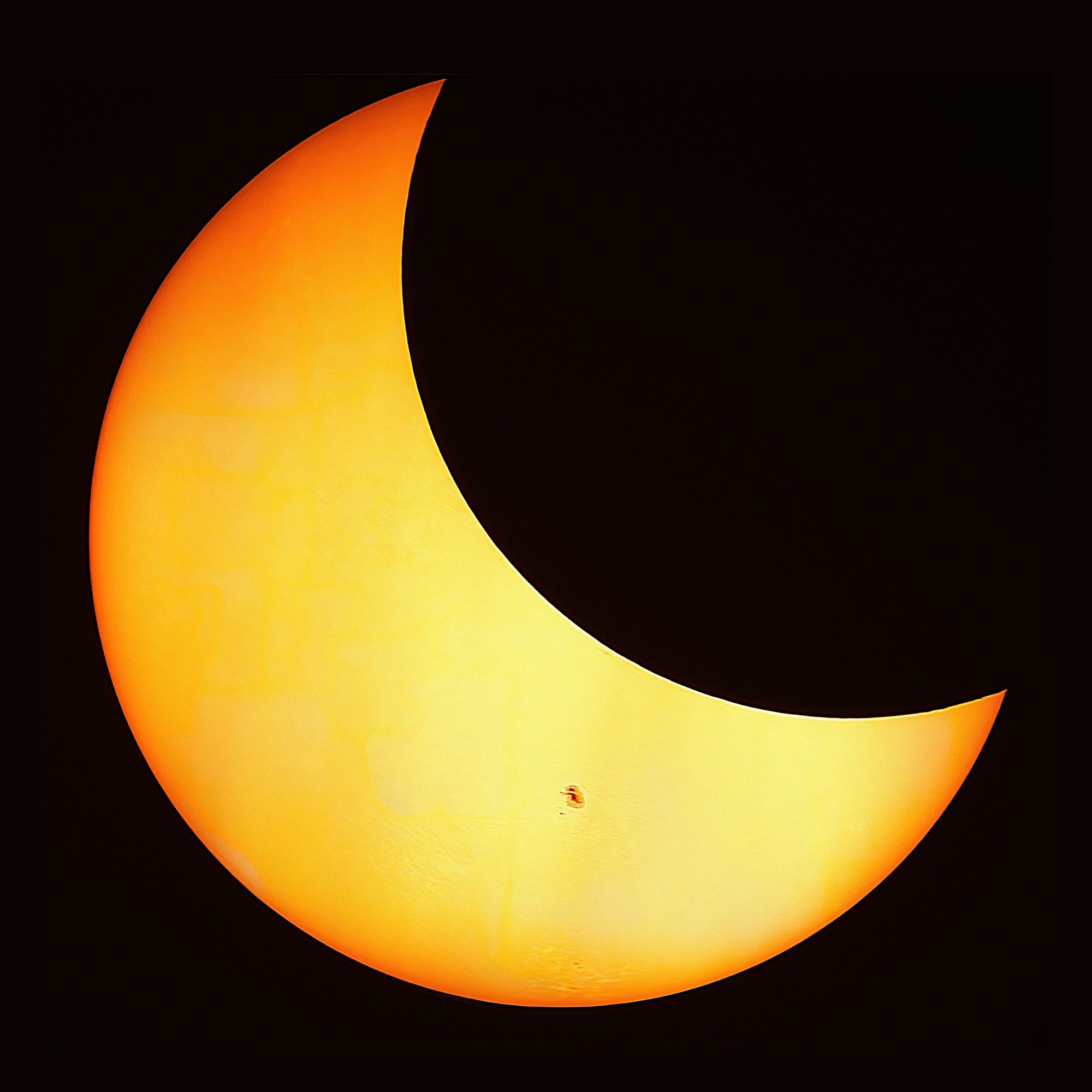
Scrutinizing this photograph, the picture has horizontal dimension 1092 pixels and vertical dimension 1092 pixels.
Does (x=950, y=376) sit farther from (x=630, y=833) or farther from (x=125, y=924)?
(x=125, y=924)

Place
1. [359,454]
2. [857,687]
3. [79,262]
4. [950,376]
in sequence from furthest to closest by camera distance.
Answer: [79,262] < [950,376] < [857,687] < [359,454]

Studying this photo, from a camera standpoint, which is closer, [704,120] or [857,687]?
[857,687]

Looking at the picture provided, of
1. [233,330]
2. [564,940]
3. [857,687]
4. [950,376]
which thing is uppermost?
[950,376]

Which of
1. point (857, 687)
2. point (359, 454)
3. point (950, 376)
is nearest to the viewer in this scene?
point (359, 454)

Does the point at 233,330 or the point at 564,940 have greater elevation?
the point at 233,330

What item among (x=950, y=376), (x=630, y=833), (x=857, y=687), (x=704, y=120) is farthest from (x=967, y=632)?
(x=704, y=120)

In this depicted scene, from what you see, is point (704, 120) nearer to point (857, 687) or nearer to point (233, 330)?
point (233, 330)
